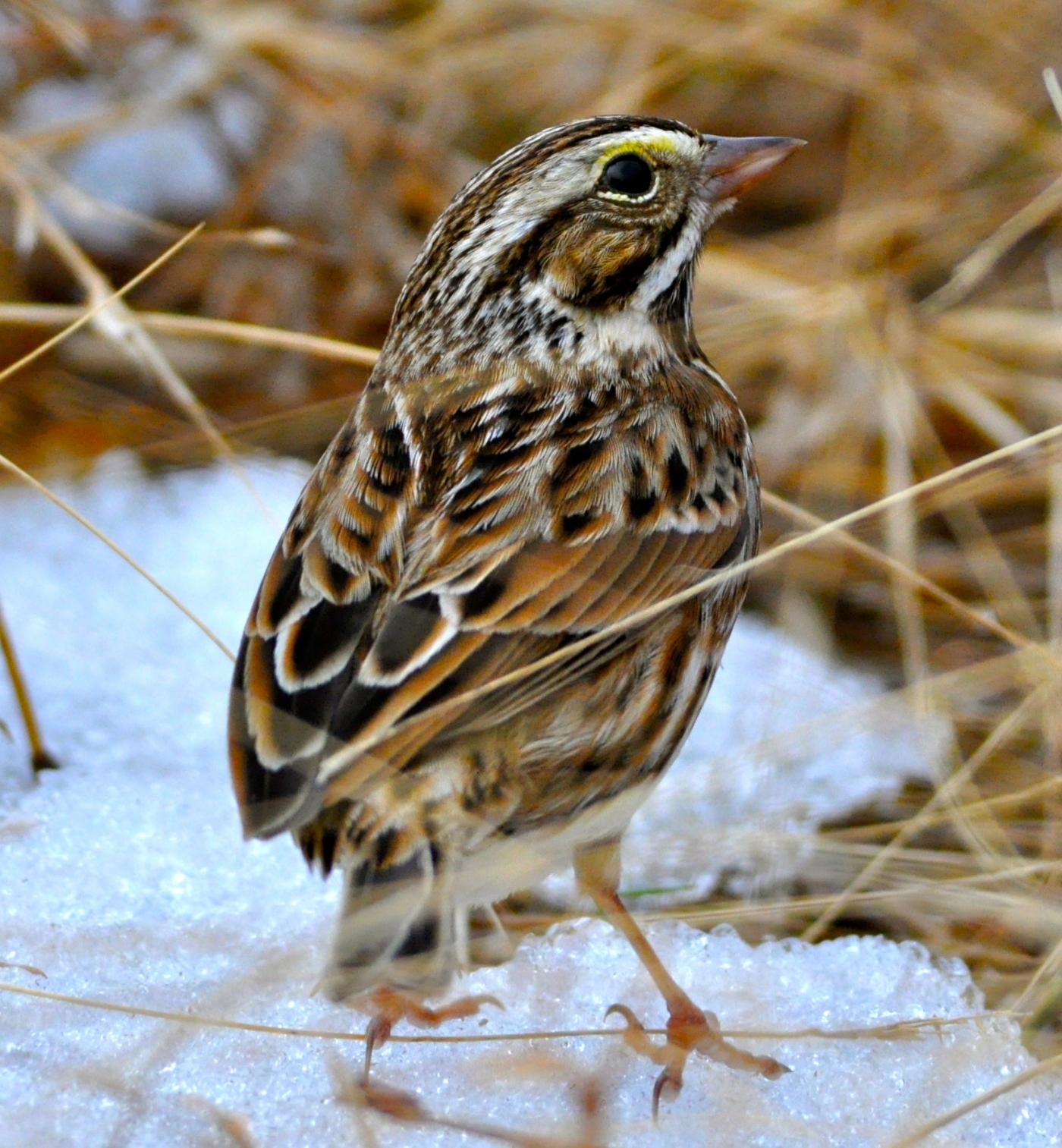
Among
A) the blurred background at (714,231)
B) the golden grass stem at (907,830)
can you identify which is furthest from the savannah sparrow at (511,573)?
the blurred background at (714,231)

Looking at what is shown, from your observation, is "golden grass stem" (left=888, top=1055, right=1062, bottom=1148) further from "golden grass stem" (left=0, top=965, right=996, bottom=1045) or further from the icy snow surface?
"golden grass stem" (left=0, top=965, right=996, bottom=1045)

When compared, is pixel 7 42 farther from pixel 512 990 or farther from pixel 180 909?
pixel 512 990

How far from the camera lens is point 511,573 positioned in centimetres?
262

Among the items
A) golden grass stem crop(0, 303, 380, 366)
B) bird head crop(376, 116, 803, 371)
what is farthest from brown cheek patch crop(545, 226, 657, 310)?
golden grass stem crop(0, 303, 380, 366)

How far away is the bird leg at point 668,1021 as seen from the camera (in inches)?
107

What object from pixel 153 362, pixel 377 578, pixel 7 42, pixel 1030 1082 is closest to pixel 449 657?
pixel 377 578

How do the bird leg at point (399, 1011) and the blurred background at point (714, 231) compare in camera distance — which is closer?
the bird leg at point (399, 1011)

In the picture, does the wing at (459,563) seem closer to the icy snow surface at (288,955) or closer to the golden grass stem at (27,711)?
the icy snow surface at (288,955)

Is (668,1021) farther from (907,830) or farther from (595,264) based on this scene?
(595,264)

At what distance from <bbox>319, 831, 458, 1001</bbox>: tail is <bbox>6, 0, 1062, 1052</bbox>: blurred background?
174 centimetres

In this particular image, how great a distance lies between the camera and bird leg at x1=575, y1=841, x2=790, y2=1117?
8.88 ft

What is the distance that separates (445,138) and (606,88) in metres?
0.63

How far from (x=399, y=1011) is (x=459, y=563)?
79 centimetres

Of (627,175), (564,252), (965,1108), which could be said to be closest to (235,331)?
(564,252)
